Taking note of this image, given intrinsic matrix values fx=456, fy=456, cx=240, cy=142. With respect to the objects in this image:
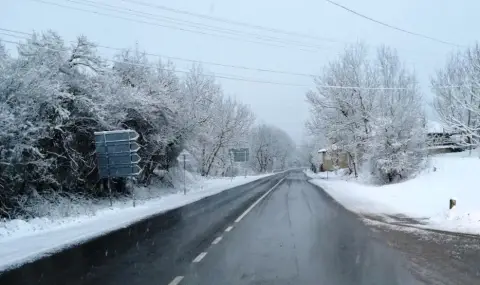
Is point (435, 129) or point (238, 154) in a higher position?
point (435, 129)

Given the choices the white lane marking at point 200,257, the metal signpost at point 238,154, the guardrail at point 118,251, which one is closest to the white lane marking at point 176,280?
the guardrail at point 118,251

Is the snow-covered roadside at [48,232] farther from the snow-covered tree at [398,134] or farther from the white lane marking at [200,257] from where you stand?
the snow-covered tree at [398,134]

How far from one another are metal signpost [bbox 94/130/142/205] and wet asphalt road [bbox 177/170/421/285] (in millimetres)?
8160

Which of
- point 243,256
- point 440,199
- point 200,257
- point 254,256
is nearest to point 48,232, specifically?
point 200,257

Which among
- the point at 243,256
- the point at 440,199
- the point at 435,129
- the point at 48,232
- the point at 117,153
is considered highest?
the point at 435,129


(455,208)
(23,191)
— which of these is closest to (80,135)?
(23,191)

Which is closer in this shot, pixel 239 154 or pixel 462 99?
pixel 462 99

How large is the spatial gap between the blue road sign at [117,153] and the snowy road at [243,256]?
6.34 m

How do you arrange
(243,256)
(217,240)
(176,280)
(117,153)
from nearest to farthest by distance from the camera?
(176,280), (243,256), (217,240), (117,153)

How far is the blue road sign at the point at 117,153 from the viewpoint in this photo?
20438 mm

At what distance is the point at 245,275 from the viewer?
763 centimetres

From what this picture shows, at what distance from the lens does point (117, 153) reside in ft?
68.6

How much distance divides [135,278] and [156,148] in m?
21.8

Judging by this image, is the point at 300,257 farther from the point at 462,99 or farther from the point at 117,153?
the point at 462,99
